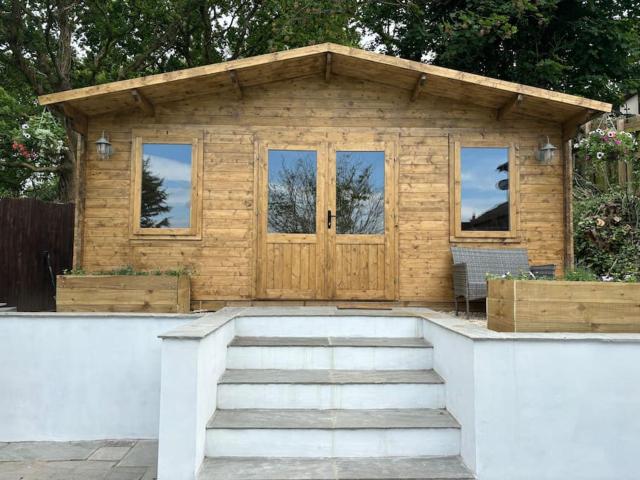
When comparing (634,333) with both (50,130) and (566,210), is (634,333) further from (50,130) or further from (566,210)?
(50,130)

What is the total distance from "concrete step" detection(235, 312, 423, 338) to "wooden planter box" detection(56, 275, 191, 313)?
0.95 metres

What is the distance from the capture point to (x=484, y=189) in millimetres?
5711

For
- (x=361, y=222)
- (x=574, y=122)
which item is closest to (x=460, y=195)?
(x=361, y=222)

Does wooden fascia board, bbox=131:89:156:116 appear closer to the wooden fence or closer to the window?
the wooden fence

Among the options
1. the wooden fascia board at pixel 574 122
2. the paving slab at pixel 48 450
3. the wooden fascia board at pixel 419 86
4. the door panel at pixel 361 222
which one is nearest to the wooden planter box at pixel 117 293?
the paving slab at pixel 48 450

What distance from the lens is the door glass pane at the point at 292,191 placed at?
5656 mm

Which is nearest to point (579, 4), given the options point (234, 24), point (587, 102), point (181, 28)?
Answer: point (587, 102)

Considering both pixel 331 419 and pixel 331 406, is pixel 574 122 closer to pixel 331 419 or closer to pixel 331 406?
pixel 331 406

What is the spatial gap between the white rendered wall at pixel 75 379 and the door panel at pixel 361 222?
2463 mm

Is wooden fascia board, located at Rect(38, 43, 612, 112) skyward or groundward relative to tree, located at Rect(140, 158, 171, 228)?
skyward

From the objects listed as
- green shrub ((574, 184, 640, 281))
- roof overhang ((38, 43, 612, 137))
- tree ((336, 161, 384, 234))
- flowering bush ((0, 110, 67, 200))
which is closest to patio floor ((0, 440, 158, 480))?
tree ((336, 161, 384, 234))

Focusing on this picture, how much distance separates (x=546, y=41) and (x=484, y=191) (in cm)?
767

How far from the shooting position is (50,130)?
24.3 ft

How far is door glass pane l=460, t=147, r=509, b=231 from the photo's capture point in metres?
5.68
